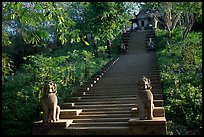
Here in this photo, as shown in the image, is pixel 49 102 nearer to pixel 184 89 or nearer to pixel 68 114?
pixel 68 114

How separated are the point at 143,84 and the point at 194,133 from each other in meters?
2.22

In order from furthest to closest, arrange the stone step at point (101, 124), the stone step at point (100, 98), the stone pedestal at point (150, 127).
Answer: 1. the stone step at point (100, 98)
2. the stone step at point (101, 124)
3. the stone pedestal at point (150, 127)

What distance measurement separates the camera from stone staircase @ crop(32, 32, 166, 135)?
8.43m

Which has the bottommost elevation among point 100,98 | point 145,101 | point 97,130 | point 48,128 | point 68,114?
point 97,130

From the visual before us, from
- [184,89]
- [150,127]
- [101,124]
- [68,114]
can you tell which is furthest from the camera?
[184,89]

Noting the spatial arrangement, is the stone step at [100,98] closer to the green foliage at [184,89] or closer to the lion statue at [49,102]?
the green foliage at [184,89]

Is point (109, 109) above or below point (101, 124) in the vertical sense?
above

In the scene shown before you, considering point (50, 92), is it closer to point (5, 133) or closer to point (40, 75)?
point (5, 133)

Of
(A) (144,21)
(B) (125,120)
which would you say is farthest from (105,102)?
(A) (144,21)

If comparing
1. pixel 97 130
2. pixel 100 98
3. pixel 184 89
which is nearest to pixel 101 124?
pixel 97 130

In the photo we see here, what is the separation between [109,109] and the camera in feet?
34.0

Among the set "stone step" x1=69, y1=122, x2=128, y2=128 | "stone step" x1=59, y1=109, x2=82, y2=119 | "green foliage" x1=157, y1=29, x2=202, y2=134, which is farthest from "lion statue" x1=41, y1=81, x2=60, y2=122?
"green foliage" x1=157, y1=29, x2=202, y2=134

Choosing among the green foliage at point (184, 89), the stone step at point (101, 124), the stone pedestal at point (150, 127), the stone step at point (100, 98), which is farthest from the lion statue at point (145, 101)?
the stone step at point (100, 98)

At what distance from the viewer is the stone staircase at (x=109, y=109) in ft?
27.7
